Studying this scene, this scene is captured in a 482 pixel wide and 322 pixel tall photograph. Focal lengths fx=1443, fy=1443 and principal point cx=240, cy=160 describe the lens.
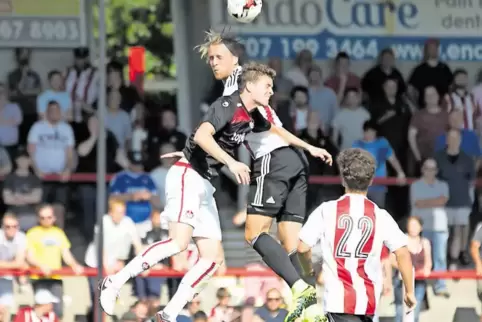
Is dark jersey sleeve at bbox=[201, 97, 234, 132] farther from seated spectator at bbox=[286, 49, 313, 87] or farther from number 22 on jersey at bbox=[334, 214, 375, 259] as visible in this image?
seated spectator at bbox=[286, 49, 313, 87]

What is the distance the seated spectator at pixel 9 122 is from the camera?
14.5m

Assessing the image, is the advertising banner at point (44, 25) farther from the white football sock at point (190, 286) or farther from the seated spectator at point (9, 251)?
the white football sock at point (190, 286)

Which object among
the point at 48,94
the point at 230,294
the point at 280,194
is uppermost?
the point at 48,94

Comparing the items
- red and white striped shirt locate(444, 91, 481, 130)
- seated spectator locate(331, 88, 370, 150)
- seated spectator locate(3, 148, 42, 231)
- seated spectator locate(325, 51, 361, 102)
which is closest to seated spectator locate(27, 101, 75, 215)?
seated spectator locate(3, 148, 42, 231)

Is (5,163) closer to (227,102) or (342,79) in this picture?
(342,79)

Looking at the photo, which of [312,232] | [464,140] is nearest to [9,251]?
Answer: [464,140]

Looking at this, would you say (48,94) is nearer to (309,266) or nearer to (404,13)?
(404,13)

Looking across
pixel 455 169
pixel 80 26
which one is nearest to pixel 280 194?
pixel 455 169

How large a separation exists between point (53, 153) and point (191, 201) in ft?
17.7

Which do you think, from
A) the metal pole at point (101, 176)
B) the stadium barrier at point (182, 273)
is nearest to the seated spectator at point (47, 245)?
the stadium barrier at point (182, 273)

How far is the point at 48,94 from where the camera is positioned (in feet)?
47.5

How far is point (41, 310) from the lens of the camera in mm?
11570

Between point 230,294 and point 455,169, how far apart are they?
11.6 ft

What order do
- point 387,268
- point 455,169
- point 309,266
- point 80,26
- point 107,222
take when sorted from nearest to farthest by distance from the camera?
point 309,266 → point 387,268 → point 107,222 → point 455,169 → point 80,26
